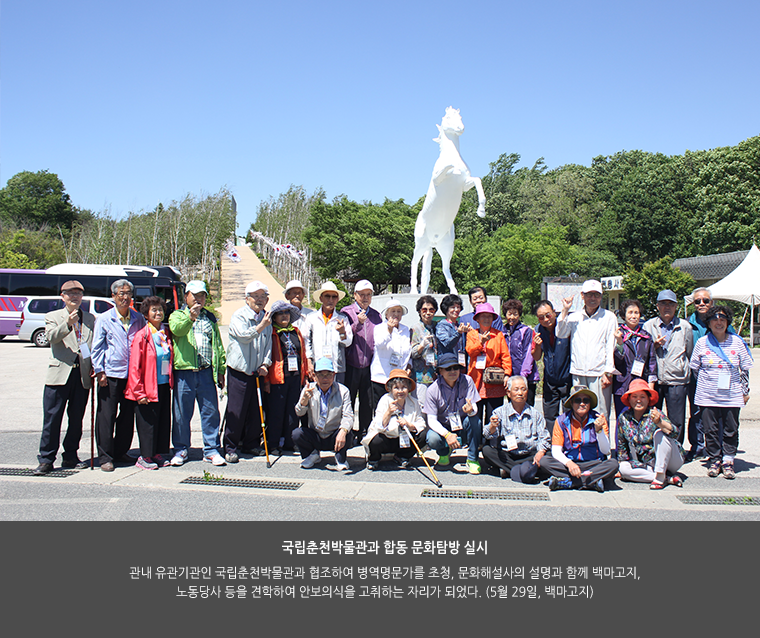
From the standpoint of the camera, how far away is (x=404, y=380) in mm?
5137

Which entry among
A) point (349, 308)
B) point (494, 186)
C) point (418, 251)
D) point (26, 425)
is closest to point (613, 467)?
point (349, 308)

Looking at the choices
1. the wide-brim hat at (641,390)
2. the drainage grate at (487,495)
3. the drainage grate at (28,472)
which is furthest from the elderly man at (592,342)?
the drainage grate at (28,472)

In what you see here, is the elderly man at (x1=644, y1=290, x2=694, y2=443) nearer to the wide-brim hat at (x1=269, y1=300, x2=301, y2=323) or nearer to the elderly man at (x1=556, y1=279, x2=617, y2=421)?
the elderly man at (x1=556, y1=279, x2=617, y2=421)

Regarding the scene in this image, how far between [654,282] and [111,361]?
24625 mm

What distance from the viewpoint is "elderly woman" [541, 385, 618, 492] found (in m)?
4.64

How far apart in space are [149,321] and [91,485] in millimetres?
1572

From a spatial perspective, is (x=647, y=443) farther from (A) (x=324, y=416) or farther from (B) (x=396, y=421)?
(A) (x=324, y=416)

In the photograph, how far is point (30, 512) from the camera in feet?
13.4

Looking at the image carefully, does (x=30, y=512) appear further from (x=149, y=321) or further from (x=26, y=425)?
(x=26, y=425)

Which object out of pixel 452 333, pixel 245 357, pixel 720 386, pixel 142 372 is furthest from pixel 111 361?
pixel 720 386

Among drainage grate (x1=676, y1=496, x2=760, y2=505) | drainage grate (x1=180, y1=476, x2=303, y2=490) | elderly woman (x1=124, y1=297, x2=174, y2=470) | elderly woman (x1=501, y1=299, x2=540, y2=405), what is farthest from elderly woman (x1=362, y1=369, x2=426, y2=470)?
drainage grate (x1=676, y1=496, x2=760, y2=505)

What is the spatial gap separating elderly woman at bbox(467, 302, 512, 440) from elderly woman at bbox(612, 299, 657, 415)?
42.4 inches

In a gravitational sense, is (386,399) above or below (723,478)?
above

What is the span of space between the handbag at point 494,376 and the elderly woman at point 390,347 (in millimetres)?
770
